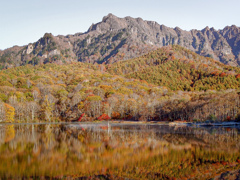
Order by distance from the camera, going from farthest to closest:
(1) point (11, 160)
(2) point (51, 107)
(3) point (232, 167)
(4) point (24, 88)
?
(4) point (24, 88) → (2) point (51, 107) → (1) point (11, 160) → (3) point (232, 167)

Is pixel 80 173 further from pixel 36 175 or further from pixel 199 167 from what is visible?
pixel 199 167

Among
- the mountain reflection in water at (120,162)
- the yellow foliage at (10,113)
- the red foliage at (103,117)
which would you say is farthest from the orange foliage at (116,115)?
the mountain reflection in water at (120,162)

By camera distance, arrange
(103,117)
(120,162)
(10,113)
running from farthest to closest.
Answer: (103,117) → (10,113) → (120,162)

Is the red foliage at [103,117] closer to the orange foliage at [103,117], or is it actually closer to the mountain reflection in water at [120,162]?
the orange foliage at [103,117]

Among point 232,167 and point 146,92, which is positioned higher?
point 146,92

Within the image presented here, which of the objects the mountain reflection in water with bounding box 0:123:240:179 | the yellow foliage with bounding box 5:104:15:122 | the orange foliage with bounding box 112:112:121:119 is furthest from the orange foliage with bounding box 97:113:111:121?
the mountain reflection in water with bounding box 0:123:240:179

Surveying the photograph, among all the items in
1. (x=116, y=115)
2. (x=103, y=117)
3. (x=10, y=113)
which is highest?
(x=10, y=113)

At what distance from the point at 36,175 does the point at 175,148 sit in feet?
67.1

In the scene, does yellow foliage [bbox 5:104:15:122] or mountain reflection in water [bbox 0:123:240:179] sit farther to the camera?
yellow foliage [bbox 5:104:15:122]

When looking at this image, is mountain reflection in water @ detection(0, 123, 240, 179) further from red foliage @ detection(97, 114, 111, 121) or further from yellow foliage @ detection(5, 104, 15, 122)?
red foliage @ detection(97, 114, 111, 121)

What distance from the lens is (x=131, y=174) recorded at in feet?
77.5

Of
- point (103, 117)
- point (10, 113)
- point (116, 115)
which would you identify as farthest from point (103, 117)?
point (10, 113)

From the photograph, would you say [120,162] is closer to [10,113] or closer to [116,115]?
[10,113]

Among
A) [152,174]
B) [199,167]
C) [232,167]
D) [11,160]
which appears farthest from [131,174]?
[11,160]
